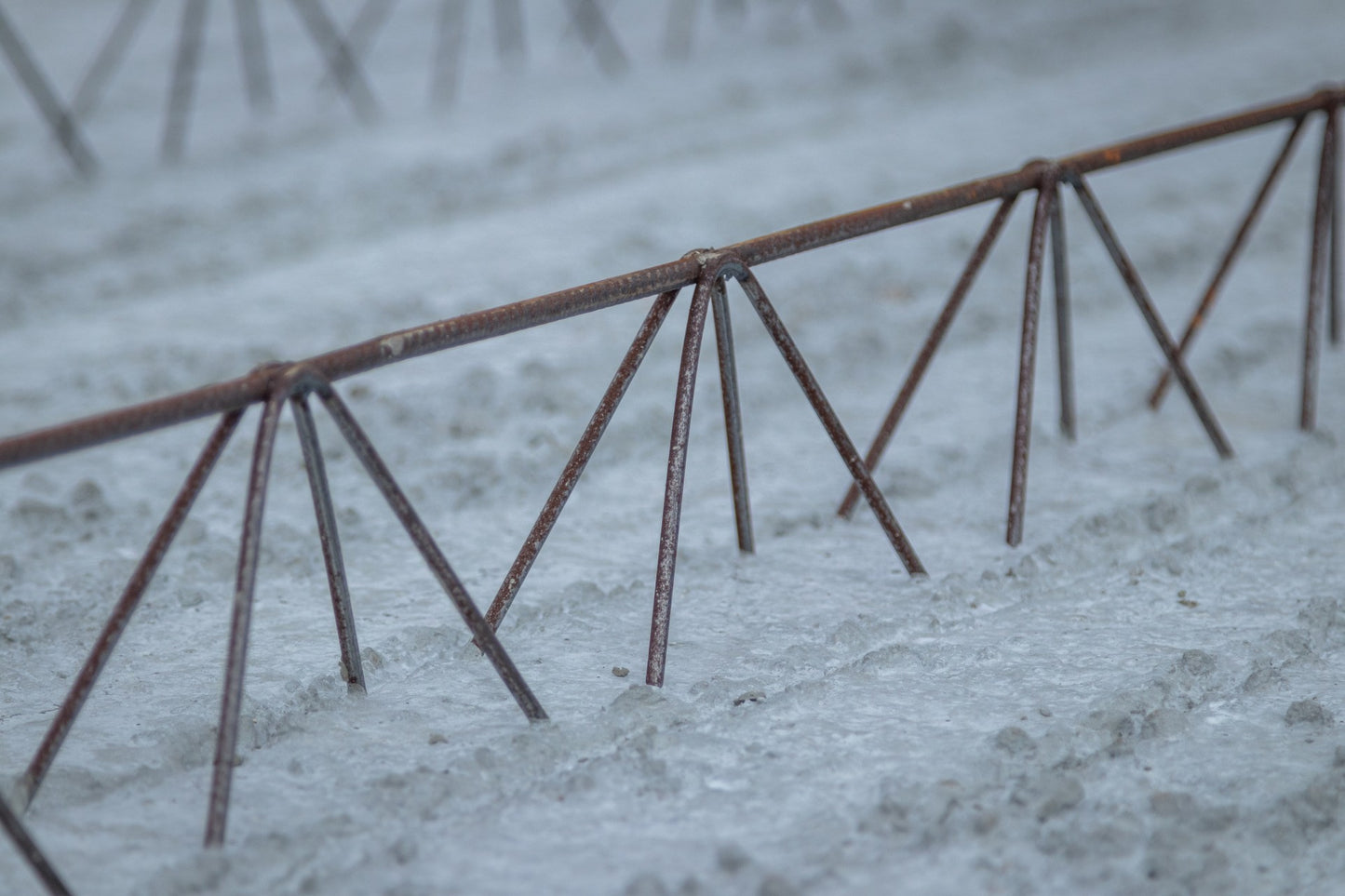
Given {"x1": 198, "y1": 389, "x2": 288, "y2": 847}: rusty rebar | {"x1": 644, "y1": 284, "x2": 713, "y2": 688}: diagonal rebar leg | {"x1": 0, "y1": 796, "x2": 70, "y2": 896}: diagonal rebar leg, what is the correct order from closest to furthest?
1. {"x1": 0, "y1": 796, "x2": 70, "y2": 896}: diagonal rebar leg
2. {"x1": 198, "y1": 389, "x2": 288, "y2": 847}: rusty rebar
3. {"x1": 644, "y1": 284, "x2": 713, "y2": 688}: diagonal rebar leg

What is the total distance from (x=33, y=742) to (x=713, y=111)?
5.88 m

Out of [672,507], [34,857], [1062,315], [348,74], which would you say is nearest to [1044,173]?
[1062,315]

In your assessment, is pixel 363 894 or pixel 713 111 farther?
pixel 713 111

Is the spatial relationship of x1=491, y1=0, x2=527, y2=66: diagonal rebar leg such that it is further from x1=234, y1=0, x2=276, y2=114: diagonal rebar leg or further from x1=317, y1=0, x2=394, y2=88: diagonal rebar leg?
x1=234, y1=0, x2=276, y2=114: diagonal rebar leg

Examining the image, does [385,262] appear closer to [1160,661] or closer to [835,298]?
[835,298]

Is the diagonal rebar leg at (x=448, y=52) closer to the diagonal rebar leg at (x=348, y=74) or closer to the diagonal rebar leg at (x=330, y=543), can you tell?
the diagonal rebar leg at (x=348, y=74)

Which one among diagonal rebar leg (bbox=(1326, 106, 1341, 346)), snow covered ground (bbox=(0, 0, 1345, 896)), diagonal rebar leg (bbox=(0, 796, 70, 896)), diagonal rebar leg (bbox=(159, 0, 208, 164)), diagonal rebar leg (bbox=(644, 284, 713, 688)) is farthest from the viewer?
diagonal rebar leg (bbox=(159, 0, 208, 164))

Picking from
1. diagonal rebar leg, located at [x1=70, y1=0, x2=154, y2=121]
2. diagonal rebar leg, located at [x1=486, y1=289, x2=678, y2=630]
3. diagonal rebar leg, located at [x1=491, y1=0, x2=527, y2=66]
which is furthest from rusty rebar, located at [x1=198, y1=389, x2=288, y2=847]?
diagonal rebar leg, located at [x1=491, y1=0, x2=527, y2=66]

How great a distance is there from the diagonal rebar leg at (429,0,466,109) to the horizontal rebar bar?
5150mm

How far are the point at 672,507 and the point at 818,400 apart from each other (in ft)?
1.53

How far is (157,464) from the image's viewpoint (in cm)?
414

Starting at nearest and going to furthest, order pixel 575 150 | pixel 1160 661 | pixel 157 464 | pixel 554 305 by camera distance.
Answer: pixel 554 305
pixel 1160 661
pixel 157 464
pixel 575 150

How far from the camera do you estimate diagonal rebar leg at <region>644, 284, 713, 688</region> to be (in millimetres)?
2885

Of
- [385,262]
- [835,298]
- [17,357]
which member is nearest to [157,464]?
[17,357]
